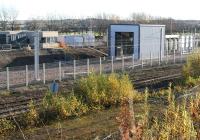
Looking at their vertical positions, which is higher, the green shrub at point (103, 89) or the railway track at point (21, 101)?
the green shrub at point (103, 89)

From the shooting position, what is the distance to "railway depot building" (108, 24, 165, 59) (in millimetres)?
38625

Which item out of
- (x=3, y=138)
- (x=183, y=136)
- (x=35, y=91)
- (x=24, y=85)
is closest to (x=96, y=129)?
Result: (x=3, y=138)

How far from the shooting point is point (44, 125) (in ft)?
39.8

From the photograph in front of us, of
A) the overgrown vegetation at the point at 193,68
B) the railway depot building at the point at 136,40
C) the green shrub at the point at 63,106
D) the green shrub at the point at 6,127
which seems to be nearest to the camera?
the green shrub at the point at 6,127

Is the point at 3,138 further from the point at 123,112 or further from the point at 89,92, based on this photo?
the point at 123,112

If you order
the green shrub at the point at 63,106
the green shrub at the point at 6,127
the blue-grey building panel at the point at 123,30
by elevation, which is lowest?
the green shrub at the point at 6,127

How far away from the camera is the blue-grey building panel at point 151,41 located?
127 ft

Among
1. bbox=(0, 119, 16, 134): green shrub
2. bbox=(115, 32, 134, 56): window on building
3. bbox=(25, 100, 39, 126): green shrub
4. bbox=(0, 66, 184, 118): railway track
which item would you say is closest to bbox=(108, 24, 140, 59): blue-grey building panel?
bbox=(115, 32, 134, 56): window on building

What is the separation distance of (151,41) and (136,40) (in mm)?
1990

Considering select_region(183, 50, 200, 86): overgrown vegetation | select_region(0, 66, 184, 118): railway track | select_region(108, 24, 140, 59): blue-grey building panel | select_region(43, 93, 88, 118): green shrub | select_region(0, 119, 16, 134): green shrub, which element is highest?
select_region(108, 24, 140, 59): blue-grey building panel

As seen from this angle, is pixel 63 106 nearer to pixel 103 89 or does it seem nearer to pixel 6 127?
pixel 6 127

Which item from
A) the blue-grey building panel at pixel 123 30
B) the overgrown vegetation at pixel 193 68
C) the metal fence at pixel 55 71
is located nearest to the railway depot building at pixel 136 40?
the blue-grey building panel at pixel 123 30

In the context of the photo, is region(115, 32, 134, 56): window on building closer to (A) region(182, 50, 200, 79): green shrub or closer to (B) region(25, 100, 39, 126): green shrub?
(A) region(182, 50, 200, 79): green shrub

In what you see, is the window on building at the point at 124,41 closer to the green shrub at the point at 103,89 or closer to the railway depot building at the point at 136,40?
the railway depot building at the point at 136,40
